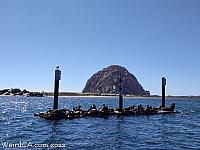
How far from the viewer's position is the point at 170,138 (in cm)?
3159

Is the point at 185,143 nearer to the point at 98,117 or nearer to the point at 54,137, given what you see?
the point at 54,137

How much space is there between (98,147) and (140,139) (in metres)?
5.81

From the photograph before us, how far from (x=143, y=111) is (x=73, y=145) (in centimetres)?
3500

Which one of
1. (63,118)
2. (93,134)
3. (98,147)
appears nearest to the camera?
(98,147)

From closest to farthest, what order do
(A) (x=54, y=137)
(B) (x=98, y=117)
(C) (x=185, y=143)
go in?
(C) (x=185, y=143) < (A) (x=54, y=137) < (B) (x=98, y=117)

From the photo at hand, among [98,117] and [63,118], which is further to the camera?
[98,117]

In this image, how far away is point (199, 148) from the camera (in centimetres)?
2634

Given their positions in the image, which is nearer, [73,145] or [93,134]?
[73,145]

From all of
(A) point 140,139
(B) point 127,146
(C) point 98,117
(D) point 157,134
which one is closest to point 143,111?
(C) point 98,117

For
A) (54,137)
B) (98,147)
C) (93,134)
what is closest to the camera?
(98,147)

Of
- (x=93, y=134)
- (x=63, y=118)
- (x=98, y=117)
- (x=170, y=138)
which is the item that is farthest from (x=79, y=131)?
(x=98, y=117)

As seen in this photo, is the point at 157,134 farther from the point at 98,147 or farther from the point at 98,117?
the point at 98,117

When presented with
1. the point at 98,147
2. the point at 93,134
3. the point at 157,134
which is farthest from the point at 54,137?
the point at 157,134

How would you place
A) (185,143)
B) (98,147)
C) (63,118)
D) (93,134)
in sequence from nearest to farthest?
(98,147) < (185,143) < (93,134) < (63,118)
